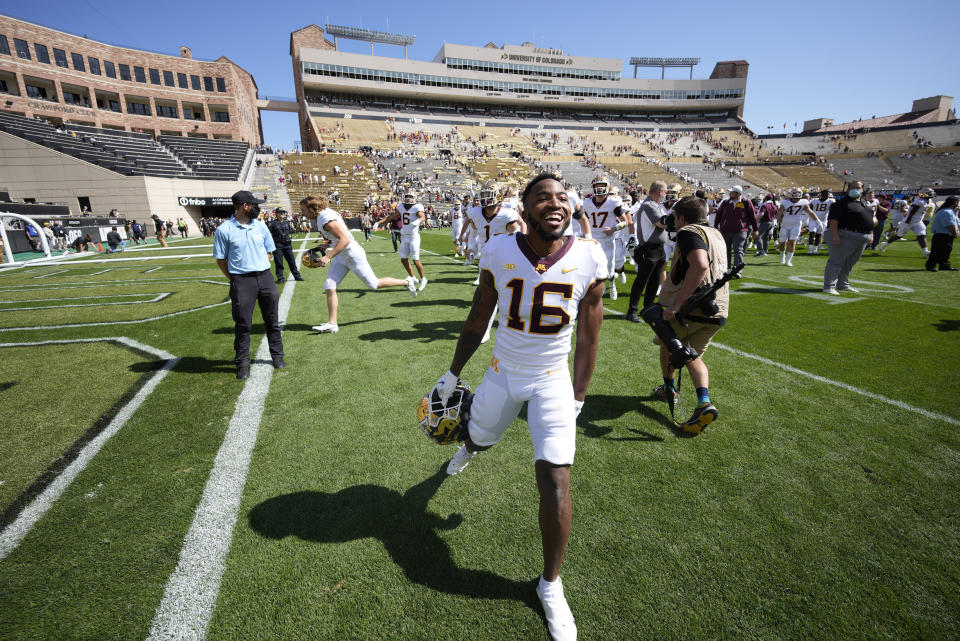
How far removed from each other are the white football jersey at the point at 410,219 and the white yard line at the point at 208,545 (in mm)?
6381

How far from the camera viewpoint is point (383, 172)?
45.8m

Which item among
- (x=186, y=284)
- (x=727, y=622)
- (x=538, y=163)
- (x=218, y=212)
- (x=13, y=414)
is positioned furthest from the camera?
(x=538, y=163)

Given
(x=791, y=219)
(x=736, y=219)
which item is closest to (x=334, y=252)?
(x=736, y=219)

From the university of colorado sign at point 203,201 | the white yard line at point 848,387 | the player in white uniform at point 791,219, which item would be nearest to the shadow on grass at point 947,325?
the white yard line at point 848,387

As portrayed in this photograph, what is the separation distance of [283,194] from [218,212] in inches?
227

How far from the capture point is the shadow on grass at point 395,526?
236 centimetres

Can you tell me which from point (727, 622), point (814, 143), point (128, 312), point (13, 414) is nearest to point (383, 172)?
point (128, 312)

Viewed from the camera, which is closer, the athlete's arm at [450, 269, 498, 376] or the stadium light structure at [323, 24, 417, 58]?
the athlete's arm at [450, 269, 498, 376]

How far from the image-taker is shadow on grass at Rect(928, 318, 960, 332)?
21.2 feet

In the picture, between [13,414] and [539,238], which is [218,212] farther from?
[539,238]

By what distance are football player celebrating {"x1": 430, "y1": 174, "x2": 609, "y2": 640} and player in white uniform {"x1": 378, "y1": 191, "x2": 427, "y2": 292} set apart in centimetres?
727

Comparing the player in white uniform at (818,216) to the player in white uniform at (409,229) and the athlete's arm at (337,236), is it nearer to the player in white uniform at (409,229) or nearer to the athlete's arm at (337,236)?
the player in white uniform at (409,229)

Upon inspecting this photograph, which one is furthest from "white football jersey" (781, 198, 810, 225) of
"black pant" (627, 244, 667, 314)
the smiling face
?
the smiling face

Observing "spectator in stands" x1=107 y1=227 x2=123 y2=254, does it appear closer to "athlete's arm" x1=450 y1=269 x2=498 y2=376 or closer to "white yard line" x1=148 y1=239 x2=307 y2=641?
"white yard line" x1=148 y1=239 x2=307 y2=641
